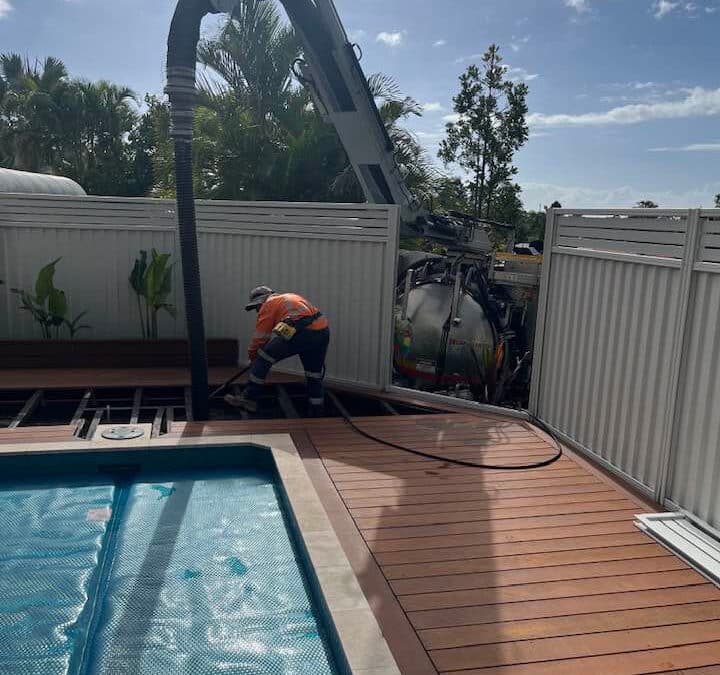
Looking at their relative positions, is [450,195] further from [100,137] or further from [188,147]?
[100,137]

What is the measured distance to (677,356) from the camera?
4043 millimetres

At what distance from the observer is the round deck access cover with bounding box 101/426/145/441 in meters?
5.13

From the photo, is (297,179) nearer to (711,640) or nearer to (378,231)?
(378,231)

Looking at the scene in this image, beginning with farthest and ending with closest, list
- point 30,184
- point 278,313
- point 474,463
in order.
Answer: point 30,184, point 278,313, point 474,463

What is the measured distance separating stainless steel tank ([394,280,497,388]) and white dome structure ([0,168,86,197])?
507 centimetres

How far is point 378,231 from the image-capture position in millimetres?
A: 6773

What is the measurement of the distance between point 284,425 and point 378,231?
7.47 feet

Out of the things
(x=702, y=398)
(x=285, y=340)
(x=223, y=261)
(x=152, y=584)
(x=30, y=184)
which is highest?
(x=30, y=184)

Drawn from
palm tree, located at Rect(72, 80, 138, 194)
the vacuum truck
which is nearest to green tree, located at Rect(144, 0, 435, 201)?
the vacuum truck

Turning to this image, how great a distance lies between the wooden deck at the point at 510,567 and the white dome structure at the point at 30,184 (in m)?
7.16

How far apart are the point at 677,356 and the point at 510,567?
1.69m

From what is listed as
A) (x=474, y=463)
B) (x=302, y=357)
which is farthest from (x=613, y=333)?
(x=302, y=357)

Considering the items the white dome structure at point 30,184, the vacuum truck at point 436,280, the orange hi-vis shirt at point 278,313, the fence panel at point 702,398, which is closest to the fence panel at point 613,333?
the fence panel at point 702,398

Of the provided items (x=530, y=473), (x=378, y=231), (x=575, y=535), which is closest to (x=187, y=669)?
(x=575, y=535)
